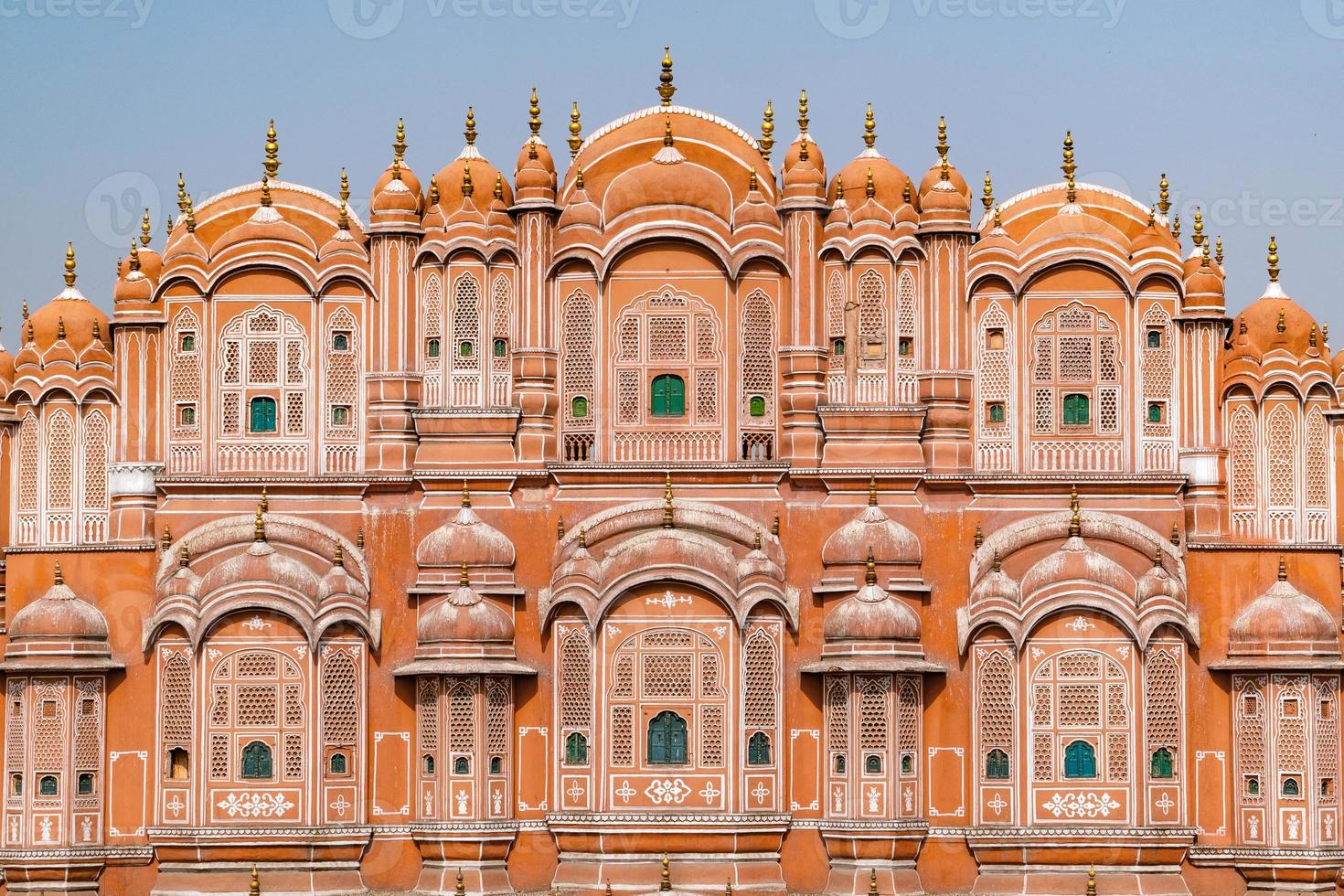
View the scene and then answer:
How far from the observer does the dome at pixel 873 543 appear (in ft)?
127

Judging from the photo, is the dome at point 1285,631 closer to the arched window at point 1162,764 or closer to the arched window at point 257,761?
the arched window at point 1162,764

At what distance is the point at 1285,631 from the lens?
3872 centimetres

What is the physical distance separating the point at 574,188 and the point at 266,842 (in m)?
10.7

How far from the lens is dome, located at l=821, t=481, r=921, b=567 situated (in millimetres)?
38781

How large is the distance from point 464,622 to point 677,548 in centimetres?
323

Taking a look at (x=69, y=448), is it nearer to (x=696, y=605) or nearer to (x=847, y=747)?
(x=696, y=605)

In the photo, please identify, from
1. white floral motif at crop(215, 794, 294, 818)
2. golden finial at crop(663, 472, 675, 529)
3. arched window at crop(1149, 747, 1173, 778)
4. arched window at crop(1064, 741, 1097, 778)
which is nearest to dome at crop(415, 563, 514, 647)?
golden finial at crop(663, 472, 675, 529)

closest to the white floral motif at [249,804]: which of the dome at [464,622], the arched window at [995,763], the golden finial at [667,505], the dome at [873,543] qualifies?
the dome at [464,622]

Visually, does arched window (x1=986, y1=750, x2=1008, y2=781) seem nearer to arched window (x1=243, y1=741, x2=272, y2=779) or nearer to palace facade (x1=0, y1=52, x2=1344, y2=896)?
palace facade (x1=0, y1=52, x2=1344, y2=896)

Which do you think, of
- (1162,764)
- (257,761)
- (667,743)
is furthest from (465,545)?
(1162,764)

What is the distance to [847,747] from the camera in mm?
38312

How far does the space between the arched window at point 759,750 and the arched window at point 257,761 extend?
6.91 m

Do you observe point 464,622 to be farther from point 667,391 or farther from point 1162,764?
point 1162,764

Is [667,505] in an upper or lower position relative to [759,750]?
upper
